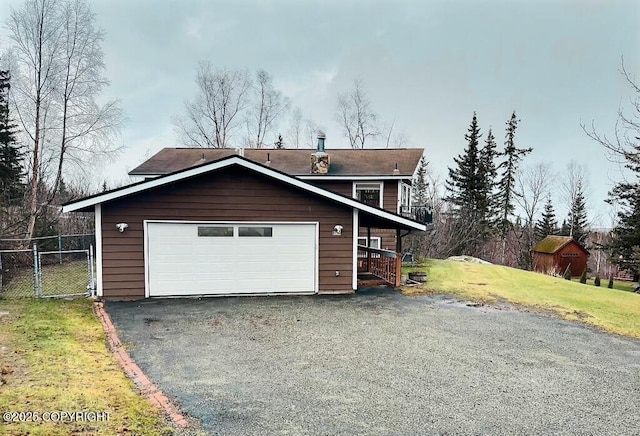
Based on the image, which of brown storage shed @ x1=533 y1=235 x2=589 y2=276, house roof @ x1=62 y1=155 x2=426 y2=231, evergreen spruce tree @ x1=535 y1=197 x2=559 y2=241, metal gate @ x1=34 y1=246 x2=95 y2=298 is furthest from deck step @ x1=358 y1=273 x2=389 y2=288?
evergreen spruce tree @ x1=535 y1=197 x2=559 y2=241

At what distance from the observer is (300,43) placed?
2158 cm

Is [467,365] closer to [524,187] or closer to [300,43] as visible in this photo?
[300,43]

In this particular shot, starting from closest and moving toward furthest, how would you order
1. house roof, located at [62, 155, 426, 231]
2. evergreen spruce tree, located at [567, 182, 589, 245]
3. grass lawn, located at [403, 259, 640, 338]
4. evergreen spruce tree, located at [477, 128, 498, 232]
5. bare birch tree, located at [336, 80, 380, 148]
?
grass lawn, located at [403, 259, 640, 338] → house roof, located at [62, 155, 426, 231] → evergreen spruce tree, located at [477, 128, 498, 232] → bare birch tree, located at [336, 80, 380, 148] → evergreen spruce tree, located at [567, 182, 589, 245]

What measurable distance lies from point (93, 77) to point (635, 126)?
1957 cm

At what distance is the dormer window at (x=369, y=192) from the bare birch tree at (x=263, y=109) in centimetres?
1851

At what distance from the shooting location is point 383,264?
492 inches

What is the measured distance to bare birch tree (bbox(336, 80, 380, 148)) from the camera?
108ft

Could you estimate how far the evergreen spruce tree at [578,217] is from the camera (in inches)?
1361

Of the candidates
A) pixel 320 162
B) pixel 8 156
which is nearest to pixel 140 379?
pixel 320 162

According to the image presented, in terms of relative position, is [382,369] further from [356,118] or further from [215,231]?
[356,118]

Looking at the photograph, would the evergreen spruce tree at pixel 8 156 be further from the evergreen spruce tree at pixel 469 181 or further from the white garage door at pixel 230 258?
the evergreen spruce tree at pixel 469 181

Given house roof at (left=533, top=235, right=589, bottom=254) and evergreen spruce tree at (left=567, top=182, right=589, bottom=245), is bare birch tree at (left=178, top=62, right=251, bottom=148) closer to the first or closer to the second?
house roof at (left=533, top=235, right=589, bottom=254)

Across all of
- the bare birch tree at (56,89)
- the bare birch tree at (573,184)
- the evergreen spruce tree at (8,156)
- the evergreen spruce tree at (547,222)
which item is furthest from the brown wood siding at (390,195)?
the bare birch tree at (573,184)

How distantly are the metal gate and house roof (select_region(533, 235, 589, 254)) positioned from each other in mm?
28692
